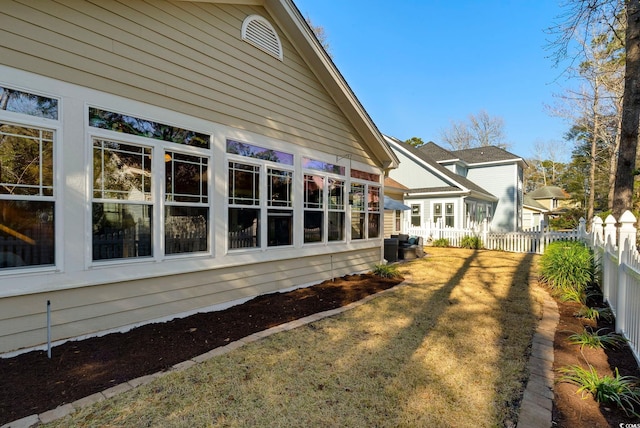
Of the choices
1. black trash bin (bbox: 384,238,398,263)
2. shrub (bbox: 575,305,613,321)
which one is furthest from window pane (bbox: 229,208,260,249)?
black trash bin (bbox: 384,238,398,263)

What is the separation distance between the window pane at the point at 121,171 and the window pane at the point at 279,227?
7.35ft

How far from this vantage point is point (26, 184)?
10.7 ft

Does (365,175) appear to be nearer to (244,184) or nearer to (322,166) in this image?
(322,166)

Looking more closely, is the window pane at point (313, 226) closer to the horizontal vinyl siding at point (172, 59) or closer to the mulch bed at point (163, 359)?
the horizontal vinyl siding at point (172, 59)

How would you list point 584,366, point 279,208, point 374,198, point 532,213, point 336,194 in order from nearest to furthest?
point 584,366 < point 279,208 < point 336,194 < point 374,198 < point 532,213

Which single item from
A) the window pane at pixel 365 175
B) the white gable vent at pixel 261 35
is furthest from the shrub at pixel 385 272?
the white gable vent at pixel 261 35

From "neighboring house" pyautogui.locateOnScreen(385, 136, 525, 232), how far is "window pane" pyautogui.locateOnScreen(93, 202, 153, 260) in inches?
576

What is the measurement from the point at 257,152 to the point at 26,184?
3.15m

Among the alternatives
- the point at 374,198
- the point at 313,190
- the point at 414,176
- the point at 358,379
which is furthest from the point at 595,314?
the point at 414,176

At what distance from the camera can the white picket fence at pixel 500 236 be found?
13.6 metres

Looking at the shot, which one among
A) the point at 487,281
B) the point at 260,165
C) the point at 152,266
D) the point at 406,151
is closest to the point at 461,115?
the point at 406,151

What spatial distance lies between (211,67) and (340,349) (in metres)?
4.53

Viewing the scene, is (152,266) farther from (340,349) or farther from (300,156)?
(300,156)

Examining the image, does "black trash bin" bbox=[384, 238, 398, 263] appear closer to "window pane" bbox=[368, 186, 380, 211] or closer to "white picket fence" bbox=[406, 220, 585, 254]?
"window pane" bbox=[368, 186, 380, 211]
